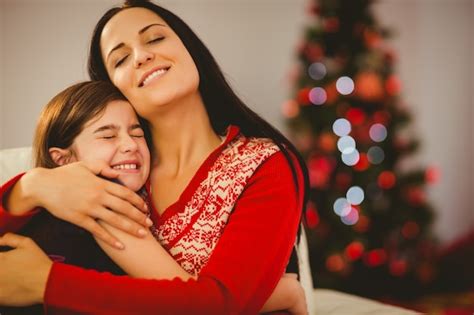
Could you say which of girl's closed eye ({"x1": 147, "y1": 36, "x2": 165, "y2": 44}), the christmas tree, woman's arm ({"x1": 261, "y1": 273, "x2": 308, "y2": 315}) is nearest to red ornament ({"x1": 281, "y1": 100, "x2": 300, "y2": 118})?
the christmas tree

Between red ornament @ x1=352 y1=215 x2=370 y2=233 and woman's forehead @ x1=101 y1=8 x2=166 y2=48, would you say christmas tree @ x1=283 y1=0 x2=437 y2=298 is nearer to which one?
red ornament @ x1=352 y1=215 x2=370 y2=233

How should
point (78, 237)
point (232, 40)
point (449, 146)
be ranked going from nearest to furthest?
point (78, 237) → point (232, 40) → point (449, 146)

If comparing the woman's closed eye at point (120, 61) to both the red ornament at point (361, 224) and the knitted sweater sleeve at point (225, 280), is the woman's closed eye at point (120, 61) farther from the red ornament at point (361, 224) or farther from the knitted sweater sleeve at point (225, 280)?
the red ornament at point (361, 224)

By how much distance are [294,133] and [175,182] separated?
1.96 m

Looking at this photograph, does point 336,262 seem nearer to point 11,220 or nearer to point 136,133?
point 136,133

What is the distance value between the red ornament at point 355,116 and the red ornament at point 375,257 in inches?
32.7

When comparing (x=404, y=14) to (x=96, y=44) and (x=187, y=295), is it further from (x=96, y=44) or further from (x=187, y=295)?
(x=187, y=295)

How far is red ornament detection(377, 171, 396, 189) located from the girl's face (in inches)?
88.0

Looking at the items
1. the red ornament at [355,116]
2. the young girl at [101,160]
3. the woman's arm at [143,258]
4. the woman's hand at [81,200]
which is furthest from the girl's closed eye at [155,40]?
the red ornament at [355,116]

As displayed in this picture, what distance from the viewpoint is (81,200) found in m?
1.02

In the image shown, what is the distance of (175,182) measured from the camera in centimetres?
128

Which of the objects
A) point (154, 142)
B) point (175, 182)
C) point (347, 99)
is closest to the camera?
point (175, 182)

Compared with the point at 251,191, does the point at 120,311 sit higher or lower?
lower

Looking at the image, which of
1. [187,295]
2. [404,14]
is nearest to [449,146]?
[404,14]
